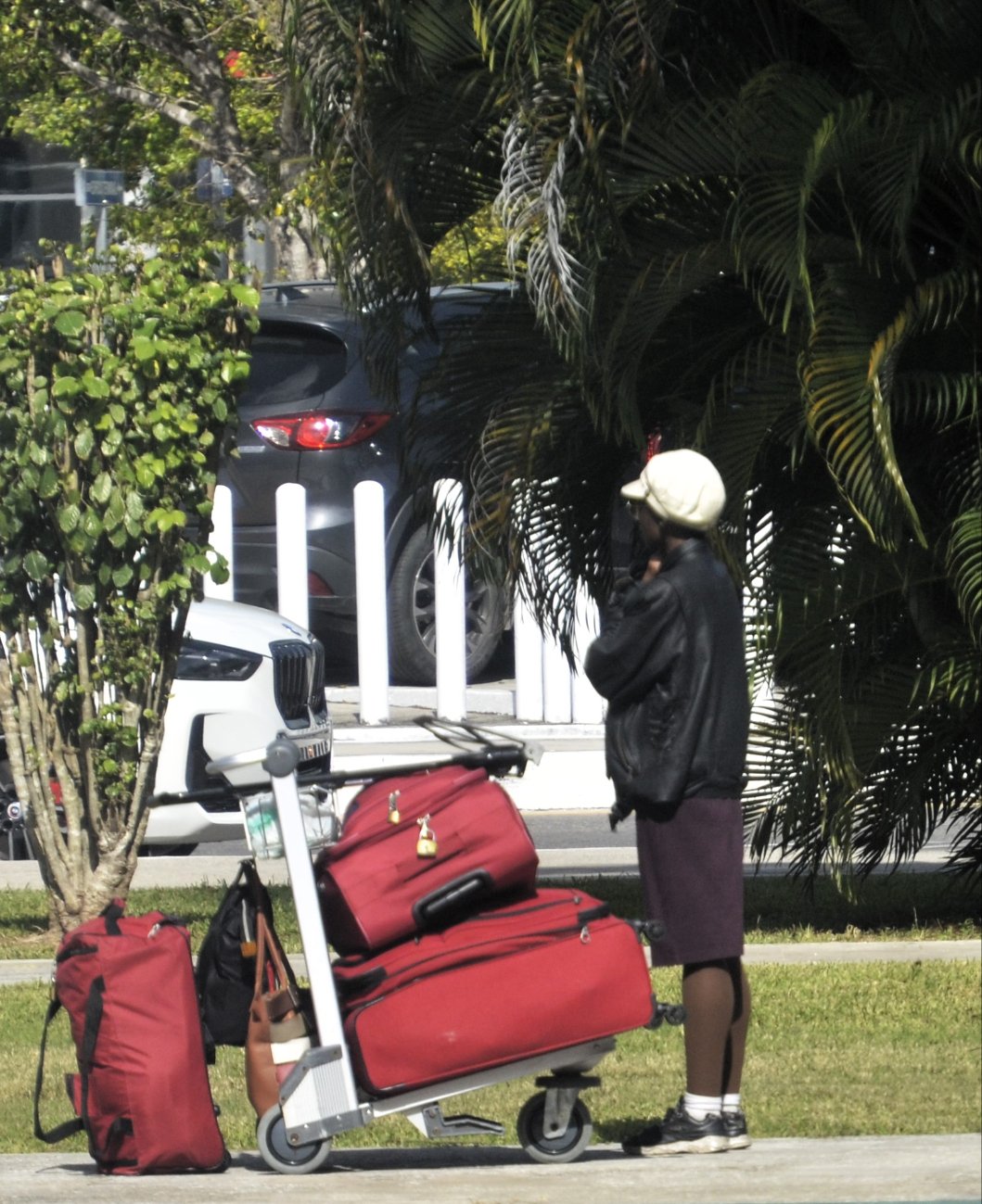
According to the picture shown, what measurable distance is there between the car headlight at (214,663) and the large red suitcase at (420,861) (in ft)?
17.3

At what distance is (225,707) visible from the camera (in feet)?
32.2

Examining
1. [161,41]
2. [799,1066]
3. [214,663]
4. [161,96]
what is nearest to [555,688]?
[214,663]

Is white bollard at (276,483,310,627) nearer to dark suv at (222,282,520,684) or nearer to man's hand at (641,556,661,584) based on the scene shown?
dark suv at (222,282,520,684)

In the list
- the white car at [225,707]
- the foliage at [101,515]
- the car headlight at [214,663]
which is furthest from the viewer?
the car headlight at [214,663]

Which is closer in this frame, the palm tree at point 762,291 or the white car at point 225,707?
the palm tree at point 762,291

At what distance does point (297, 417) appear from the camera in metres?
13.0

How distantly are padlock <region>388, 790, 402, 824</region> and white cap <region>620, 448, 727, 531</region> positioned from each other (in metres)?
0.88

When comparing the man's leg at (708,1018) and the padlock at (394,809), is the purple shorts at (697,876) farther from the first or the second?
the padlock at (394,809)

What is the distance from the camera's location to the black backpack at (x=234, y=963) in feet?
15.9

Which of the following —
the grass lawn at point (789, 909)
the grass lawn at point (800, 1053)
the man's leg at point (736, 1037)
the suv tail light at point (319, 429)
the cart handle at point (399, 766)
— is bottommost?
the grass lawn at point (789, 909)

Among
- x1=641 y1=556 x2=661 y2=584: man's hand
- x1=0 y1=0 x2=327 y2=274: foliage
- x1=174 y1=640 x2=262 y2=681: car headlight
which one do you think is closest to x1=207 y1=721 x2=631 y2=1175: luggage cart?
x1=641 y1=556 x2=661 y2=584: man's hand

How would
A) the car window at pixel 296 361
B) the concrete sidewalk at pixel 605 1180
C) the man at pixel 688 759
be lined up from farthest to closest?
1. the car window at pixel 296 361
2. the man at pixel 688 759
3. the concrete sidewalk at pixel 605 1180

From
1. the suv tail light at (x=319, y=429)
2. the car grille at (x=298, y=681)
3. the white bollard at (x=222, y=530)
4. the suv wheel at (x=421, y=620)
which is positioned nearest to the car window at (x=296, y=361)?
the suv tail light at (x=319, y=429)

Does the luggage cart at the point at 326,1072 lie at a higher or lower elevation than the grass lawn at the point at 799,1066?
higher
